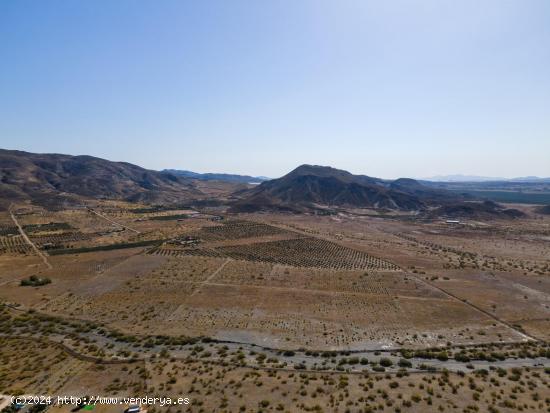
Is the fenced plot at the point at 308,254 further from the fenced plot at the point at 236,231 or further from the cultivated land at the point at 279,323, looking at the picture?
the fenced plot at the point at 236,231

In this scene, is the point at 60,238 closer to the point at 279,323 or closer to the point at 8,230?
the point at 8,230

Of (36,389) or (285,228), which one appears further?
(285,228)

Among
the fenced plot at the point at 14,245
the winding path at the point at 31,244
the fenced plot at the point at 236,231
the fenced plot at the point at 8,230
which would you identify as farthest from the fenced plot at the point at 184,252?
the fenced plot at the point at 8,230

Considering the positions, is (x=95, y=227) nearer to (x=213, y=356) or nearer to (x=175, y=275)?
(x=175, y=275)

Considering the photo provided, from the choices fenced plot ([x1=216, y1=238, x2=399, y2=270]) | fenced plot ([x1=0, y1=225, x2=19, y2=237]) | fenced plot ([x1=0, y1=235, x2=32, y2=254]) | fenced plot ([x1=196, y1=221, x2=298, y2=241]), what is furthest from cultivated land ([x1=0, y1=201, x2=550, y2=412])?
fenced plot ([x1=196, y1=221, x2=298, y2=241])

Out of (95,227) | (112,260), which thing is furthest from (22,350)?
(95,227)

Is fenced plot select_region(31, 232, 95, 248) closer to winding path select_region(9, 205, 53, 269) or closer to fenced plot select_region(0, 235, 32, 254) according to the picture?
winding path select_region(9, 205, 53, 269)
